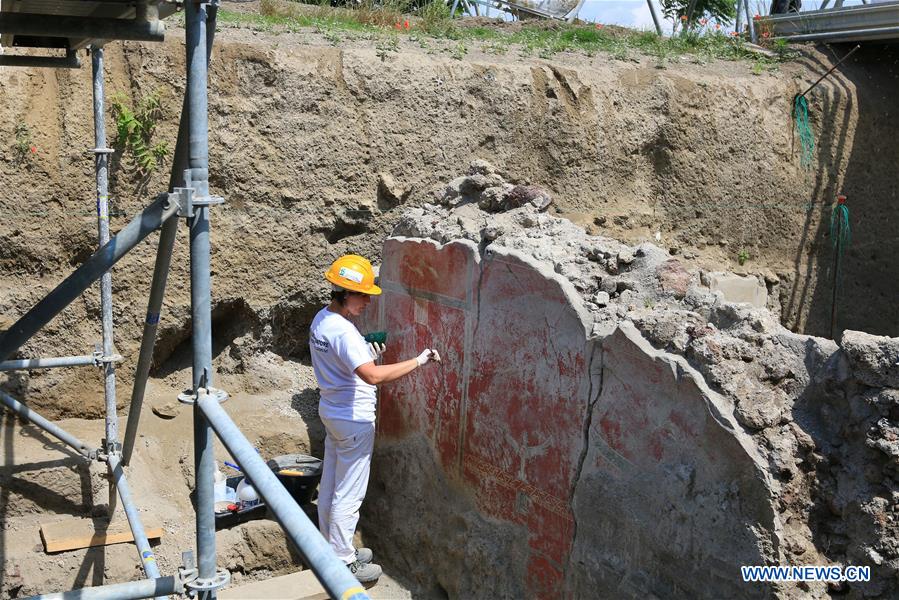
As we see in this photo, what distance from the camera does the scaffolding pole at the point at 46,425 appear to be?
498 centimetres

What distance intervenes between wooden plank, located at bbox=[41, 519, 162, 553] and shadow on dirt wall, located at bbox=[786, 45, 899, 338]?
5944 millimetres

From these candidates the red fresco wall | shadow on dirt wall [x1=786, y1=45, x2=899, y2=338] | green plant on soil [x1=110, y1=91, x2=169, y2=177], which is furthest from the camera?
shadow on dirt wall [x1=786, y1=45, x2=899, y2=338]

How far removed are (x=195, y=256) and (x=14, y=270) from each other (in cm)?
315

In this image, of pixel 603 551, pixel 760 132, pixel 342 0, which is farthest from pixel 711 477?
pixel 342 0

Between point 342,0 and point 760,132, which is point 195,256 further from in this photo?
point 342,0

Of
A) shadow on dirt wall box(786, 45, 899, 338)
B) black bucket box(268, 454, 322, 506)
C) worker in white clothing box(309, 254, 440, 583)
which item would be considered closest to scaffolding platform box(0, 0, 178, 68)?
worker in white clothing box(309, 254, 440, 583)

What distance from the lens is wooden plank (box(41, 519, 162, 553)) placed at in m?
5.00

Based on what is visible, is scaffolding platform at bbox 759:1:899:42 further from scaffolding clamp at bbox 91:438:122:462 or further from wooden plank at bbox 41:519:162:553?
wooden plank at bbox 41:519:162:553

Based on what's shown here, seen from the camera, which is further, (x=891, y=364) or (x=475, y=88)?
(x=475, y=88)

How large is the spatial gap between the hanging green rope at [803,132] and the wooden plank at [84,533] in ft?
20.9

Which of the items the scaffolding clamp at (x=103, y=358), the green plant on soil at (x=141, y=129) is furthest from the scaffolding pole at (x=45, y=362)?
the green plant on soil at (x=141, y=129)

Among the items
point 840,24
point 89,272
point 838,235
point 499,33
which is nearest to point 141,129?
point 89,272

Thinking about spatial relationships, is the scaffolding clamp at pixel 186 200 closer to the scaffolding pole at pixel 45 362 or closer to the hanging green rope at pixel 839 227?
the scaffolding pole at pixel 45 362

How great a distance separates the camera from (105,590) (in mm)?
2943
